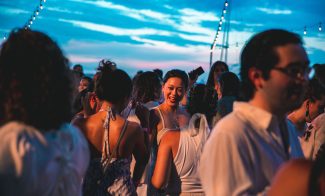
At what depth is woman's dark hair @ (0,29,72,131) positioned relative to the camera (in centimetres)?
180

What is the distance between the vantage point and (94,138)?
3793 mm

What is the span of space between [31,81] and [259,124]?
110cm

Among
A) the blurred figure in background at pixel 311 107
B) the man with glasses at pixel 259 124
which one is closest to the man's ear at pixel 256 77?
the man with glasses at pixel 259 124

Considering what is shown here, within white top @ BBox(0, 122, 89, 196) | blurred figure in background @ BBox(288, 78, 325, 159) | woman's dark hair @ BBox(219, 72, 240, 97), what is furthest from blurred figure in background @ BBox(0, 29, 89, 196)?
blurred figure in background @ BBox(288, 78, 325, 159)

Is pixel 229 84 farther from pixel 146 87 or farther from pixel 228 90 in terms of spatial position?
pixel 146 87

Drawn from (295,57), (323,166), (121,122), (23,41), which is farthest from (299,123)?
(23,41)

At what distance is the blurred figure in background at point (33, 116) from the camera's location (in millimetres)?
1723

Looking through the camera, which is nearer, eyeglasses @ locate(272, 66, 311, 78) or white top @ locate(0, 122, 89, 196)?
white top @ locate(0, 122, 89, 196)

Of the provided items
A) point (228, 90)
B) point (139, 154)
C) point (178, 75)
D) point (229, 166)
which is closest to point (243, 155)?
point (229, 166)

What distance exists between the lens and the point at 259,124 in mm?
2090

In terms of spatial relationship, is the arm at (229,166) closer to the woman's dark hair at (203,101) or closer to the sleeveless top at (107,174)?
the woman's dark hair at (203,101)

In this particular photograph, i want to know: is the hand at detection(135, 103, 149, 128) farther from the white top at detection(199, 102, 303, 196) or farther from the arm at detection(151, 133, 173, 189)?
the white top at detection(199, 102, 303, 196)

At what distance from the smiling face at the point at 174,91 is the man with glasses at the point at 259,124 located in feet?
10.7

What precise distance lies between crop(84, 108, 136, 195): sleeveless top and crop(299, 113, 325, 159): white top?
5.26 ft
